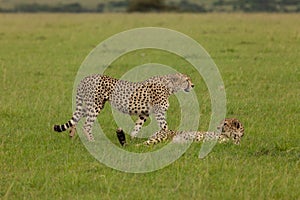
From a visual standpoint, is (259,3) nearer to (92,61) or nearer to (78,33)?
(78,33)

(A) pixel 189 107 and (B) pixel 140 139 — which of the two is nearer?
(B) pixel 140 139

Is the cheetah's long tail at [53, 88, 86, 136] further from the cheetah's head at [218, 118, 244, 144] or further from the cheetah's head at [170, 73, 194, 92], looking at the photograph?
the cheetah's head at [218, 118, 244, 144]

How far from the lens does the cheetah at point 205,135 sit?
8562mm

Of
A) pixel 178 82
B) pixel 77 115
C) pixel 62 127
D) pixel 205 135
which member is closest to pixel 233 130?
pixel 205 135

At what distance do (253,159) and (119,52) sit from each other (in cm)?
1230

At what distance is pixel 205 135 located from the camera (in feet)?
28.4

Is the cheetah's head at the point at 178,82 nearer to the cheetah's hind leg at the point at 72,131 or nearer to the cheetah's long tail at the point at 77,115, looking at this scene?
the cheetah's long tail at the point at 77,115

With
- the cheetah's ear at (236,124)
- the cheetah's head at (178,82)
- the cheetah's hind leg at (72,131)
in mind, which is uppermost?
the cheetah's head at (178,82)

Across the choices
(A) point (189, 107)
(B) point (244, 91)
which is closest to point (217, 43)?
(B) point (244, 91)

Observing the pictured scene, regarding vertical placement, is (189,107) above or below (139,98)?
below

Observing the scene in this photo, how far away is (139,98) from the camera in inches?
348

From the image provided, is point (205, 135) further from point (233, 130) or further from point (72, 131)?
point (72, 131)

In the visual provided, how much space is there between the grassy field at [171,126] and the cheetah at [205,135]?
0.17 meters

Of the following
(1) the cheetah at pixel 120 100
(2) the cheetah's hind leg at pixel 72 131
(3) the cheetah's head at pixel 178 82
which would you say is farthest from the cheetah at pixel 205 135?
(2) the cheetah's hind leg at pixel 72 131
